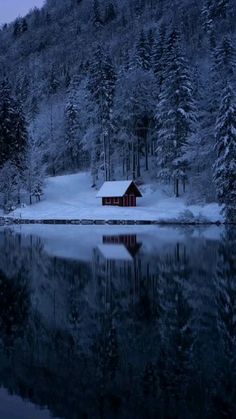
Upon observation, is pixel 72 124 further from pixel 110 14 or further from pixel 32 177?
pixel 110 14

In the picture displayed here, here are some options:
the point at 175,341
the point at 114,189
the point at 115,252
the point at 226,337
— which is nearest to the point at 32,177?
the point at 114,189

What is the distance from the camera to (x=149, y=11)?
148375 mm

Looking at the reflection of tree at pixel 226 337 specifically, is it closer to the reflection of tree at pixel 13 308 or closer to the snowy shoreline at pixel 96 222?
the reflection of tree at pixel 13 308

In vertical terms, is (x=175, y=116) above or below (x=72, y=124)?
below

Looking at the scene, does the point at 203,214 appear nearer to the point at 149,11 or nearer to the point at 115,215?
the point at 115,215

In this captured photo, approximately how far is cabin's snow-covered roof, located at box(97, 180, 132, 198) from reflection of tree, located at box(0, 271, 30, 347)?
37886mm

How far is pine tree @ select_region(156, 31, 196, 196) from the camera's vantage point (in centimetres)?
5450

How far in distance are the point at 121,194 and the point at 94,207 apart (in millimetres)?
3526

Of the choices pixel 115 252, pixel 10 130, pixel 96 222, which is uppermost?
pixel 10 130

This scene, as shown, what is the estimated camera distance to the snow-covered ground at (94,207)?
4891 cm

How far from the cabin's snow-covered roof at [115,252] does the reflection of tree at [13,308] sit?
711 cm

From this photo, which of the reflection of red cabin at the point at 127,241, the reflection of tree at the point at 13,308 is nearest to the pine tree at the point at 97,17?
the reflection of red cabin at the point at 127,241

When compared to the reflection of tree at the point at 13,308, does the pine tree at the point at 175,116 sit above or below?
above

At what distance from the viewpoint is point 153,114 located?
6259 centimetres
